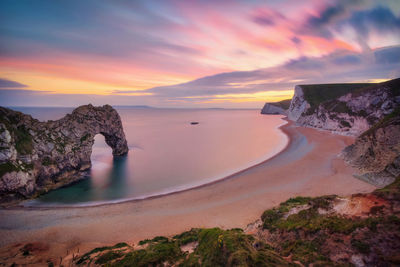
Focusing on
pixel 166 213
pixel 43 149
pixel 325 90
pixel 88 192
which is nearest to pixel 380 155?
pixel 166 213

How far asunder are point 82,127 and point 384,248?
35.2 meters

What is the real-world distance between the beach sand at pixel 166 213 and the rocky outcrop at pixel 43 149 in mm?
3437

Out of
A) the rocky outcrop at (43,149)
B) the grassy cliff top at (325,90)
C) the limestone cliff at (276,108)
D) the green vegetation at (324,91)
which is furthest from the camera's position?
the limestone cliff at (276,108)

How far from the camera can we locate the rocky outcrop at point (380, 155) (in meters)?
18.1

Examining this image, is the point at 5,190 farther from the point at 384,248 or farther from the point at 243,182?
the point at 384,248

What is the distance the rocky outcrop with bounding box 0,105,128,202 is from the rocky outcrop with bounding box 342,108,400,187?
37.2 meters

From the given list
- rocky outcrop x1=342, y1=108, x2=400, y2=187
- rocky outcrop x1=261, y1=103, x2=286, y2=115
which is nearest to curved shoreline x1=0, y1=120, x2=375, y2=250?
rocky outcrop x1=342, y1=108, x2=400, y2=187

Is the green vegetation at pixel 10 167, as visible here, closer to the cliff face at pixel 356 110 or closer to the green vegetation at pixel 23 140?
the green vegetation at pixel 23 140

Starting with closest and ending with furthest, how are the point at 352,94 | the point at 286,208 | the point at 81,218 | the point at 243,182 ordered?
the point at 286,208 → the point at 81,218 → the point at 243,182 → the point at 352,94

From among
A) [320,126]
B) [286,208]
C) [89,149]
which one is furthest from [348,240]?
[320,126]

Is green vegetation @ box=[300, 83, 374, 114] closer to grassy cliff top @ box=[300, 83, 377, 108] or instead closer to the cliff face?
grassy cliff top @ box=[300, 83, 377, 108]

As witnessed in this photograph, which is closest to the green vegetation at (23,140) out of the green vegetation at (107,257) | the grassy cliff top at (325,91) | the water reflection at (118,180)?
the water reflection at (118,180)

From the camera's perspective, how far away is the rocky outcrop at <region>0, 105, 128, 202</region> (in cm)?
1841

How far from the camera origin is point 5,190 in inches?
699
